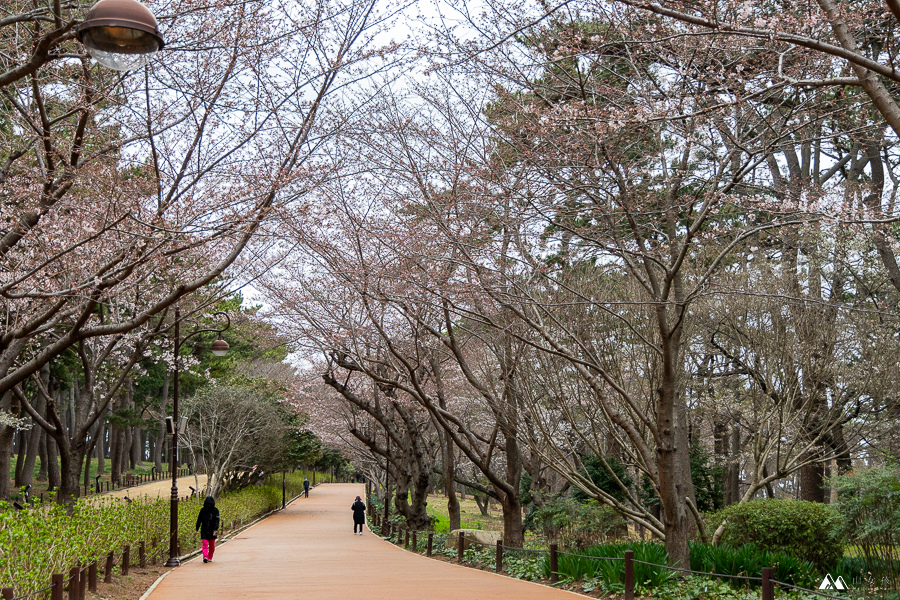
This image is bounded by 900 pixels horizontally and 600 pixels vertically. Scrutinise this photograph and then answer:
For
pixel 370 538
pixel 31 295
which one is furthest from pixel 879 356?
pixel 370 538

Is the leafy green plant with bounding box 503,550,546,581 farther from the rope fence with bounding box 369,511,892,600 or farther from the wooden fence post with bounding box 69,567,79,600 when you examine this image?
the wooden fence post with bounding box 69,567,79,600

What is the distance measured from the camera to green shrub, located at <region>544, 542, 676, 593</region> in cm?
1033

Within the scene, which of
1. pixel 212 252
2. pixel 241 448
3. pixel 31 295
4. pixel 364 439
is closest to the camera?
pixel 31 295

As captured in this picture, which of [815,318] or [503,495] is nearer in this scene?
[815,318]

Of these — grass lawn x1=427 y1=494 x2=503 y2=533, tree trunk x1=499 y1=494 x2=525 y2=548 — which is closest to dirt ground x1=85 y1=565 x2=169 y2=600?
tree trunk x1=499 y1=494 x2=525 y2=548

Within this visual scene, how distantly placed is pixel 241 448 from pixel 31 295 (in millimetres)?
31821

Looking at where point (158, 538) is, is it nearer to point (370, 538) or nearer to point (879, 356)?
point (370, 538)

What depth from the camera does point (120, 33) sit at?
4.90 metres

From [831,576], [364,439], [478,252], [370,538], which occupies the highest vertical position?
[478,252]

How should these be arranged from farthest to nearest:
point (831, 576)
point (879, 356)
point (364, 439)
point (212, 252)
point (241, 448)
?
1. point (241, 448)
2. point (364, 439)
3. point (879, 356)
4. point (212, 252)
5. point (831, 576)

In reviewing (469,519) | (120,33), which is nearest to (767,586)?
(120,33)

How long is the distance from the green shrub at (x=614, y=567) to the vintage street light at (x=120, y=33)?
900 centimetres

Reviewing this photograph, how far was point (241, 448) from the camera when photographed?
122 feet

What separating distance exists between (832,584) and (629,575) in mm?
3281
